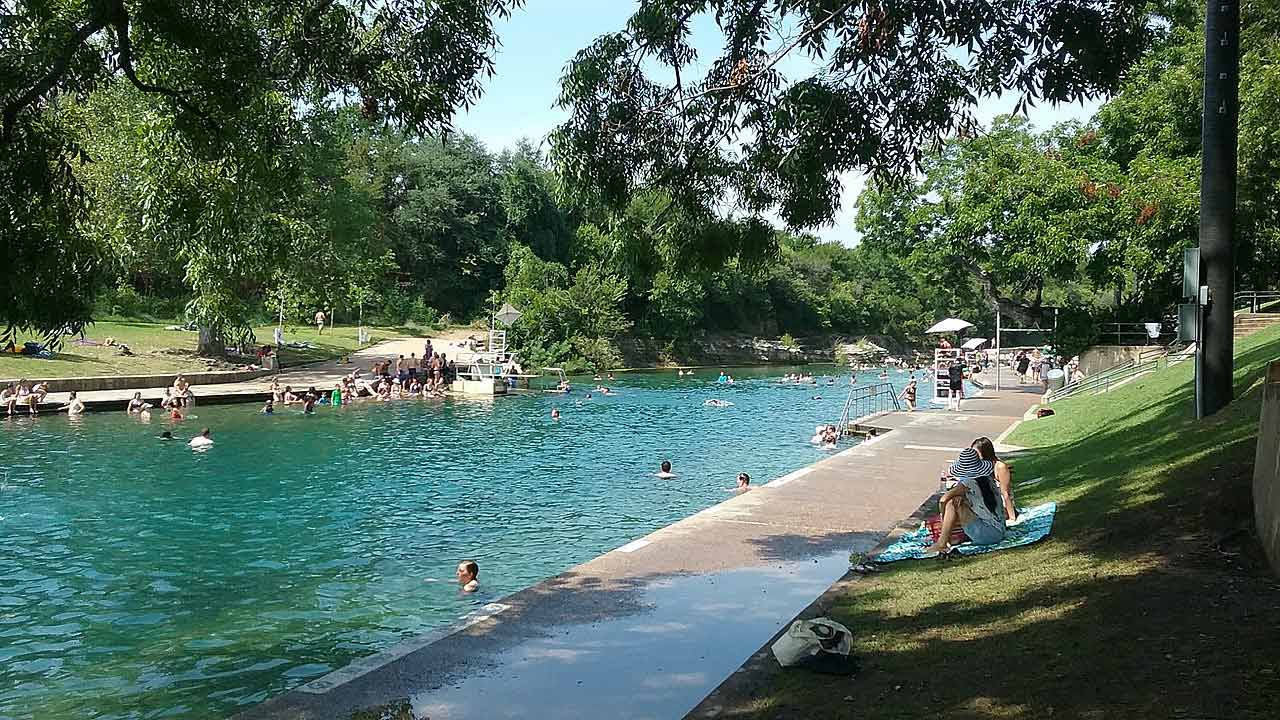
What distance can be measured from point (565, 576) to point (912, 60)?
647 centimetres

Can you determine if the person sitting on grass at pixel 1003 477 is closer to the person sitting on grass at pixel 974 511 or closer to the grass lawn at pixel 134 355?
the person sitting on grass at pixel 974 511

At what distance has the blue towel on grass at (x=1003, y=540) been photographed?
387 inches

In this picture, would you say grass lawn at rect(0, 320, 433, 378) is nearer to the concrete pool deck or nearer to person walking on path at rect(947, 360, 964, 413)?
the concrete pool deck

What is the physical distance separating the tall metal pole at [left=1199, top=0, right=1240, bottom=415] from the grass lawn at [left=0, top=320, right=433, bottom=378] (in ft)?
94.8

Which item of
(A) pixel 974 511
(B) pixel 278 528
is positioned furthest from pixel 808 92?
(B) pixel 278 528

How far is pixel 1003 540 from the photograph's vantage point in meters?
10.1

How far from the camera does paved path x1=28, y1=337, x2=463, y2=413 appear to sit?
30453mm

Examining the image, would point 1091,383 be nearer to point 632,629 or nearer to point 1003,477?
point 1003,477

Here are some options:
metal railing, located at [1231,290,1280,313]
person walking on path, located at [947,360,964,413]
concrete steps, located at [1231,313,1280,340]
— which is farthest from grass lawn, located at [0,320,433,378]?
metal railing, located at [1231,290,1280,313]

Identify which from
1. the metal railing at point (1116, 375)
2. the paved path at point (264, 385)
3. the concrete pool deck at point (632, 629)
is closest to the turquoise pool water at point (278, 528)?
the paved path at point (264, 385)

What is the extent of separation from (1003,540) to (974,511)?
0.40 metres

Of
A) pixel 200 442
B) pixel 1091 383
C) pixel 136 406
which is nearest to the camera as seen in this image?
pixel 200 442

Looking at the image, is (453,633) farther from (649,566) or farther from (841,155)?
(841,155)

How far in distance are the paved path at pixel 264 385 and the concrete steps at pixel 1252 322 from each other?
104ft
